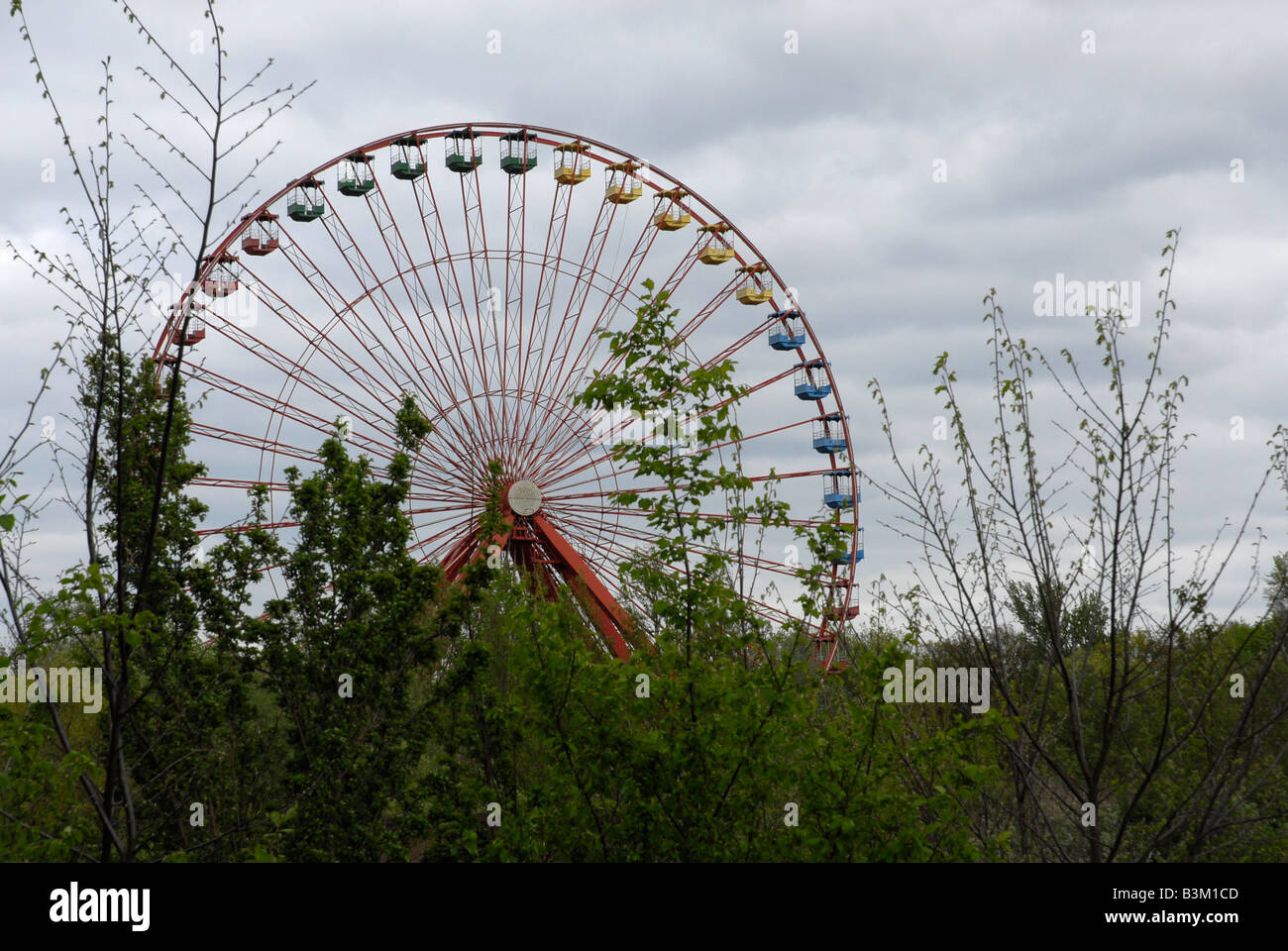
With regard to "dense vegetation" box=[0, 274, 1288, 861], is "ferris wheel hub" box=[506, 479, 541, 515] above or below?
above

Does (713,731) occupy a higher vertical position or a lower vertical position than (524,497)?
lower

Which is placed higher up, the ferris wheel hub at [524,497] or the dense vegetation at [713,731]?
the ferris wheel hub at [524,497]

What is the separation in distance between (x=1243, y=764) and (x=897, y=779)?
1.91 m

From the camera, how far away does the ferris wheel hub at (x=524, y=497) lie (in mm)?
22016

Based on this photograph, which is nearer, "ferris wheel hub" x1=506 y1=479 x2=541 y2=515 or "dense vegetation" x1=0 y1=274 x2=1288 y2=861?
"dense vegetation" x1=0 y1=274 x2=1288 y2=861

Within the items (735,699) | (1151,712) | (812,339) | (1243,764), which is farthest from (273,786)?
(812,339)

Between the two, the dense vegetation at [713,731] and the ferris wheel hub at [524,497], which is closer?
the dense vegetation at [713,731]

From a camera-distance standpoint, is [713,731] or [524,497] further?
[524,497]

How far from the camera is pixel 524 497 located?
22203 mm

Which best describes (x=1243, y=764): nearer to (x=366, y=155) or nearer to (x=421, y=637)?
(x=421, y=637)

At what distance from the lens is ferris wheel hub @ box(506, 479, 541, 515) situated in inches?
867

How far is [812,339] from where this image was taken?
26984 millimetres

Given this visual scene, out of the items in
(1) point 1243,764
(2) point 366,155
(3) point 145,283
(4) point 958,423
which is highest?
(2) point 366,155
